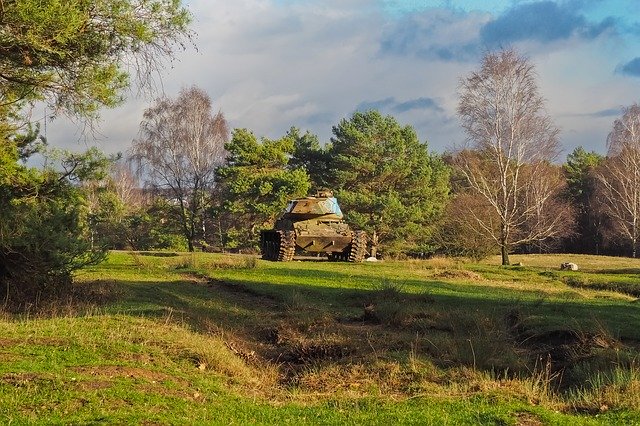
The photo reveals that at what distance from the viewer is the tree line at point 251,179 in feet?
36.1

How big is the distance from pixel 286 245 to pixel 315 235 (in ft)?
6.05

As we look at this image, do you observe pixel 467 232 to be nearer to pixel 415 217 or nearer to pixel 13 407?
pixel 415 217

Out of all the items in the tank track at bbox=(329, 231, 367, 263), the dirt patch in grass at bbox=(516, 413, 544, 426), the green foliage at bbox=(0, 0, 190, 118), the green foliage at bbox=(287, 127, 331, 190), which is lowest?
the dirt patch in grass at bbox=(516, 413, 544, 426)

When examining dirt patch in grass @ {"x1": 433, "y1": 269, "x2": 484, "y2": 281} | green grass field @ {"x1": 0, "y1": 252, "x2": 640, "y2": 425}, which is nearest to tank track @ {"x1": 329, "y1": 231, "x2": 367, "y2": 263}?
dirt patch in grass @ {"x1": 433, "y1": 269, "x2": 484, "y2": 281}

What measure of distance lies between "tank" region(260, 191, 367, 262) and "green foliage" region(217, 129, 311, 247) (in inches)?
530

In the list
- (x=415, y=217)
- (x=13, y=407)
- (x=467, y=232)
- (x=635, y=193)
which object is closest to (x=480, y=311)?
(x=13, y=407)

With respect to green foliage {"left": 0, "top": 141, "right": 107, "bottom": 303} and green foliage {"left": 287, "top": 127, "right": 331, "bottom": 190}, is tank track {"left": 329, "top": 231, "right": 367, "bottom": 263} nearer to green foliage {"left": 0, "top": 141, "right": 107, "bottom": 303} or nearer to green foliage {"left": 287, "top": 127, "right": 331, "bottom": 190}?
green foliage {"left": 0, "top": 141, "right": 107, "bottom": 303}

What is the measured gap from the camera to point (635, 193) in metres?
48.1

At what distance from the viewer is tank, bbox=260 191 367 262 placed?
97.7ft

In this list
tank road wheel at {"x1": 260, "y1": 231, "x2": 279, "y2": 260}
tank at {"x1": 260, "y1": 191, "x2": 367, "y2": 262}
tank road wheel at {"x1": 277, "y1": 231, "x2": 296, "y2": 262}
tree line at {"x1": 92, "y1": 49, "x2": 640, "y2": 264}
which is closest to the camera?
tank road wheel at {"x1": 277, "y1": 231, "x2": 296, "y2": 262}

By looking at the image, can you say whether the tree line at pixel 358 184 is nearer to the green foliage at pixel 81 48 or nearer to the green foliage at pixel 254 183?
the green foliage at pixel 254 183

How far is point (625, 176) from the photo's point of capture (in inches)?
1941

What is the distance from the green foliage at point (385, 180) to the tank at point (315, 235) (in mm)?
13049

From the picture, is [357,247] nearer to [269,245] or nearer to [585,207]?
[269,245]
